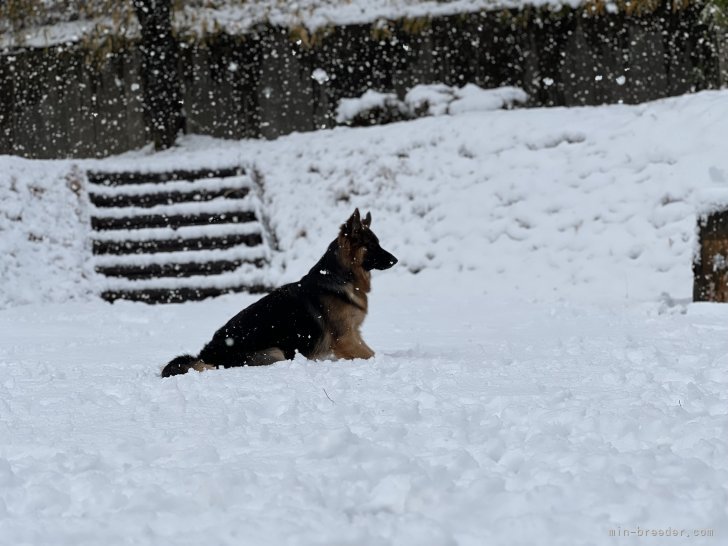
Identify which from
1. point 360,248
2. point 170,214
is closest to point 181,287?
point 170,214

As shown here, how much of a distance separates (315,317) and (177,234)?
23.7 feet

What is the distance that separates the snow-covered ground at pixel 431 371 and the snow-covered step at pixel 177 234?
1.21ft

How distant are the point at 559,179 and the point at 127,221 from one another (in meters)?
6.24

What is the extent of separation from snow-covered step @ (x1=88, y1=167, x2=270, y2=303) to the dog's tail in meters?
6.51

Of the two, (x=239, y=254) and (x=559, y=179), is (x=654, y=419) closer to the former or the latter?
(x=559, y=179)

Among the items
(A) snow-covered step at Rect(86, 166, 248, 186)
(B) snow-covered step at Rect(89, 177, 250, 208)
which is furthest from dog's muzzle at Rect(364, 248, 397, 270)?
(A) snow-covered step at Rect(86, 166, 248, 186)

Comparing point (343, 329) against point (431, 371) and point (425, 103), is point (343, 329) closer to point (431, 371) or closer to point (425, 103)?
point (431, 371)

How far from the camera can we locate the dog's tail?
17.4ft

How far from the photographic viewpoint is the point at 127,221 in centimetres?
1308

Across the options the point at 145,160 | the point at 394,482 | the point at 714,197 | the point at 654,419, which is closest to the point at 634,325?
the point at 714,197

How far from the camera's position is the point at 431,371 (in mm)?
5098

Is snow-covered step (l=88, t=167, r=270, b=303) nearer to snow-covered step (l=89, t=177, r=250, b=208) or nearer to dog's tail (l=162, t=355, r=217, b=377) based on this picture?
snow-covered step (l=89, t=177, r=250, b=208)

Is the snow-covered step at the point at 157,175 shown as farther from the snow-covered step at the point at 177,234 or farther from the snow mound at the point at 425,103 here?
the snow mound at the point at 425,103

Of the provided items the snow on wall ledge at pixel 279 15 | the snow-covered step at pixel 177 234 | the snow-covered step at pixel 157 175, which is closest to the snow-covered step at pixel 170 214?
the snow-covered step at pixel 177 234
